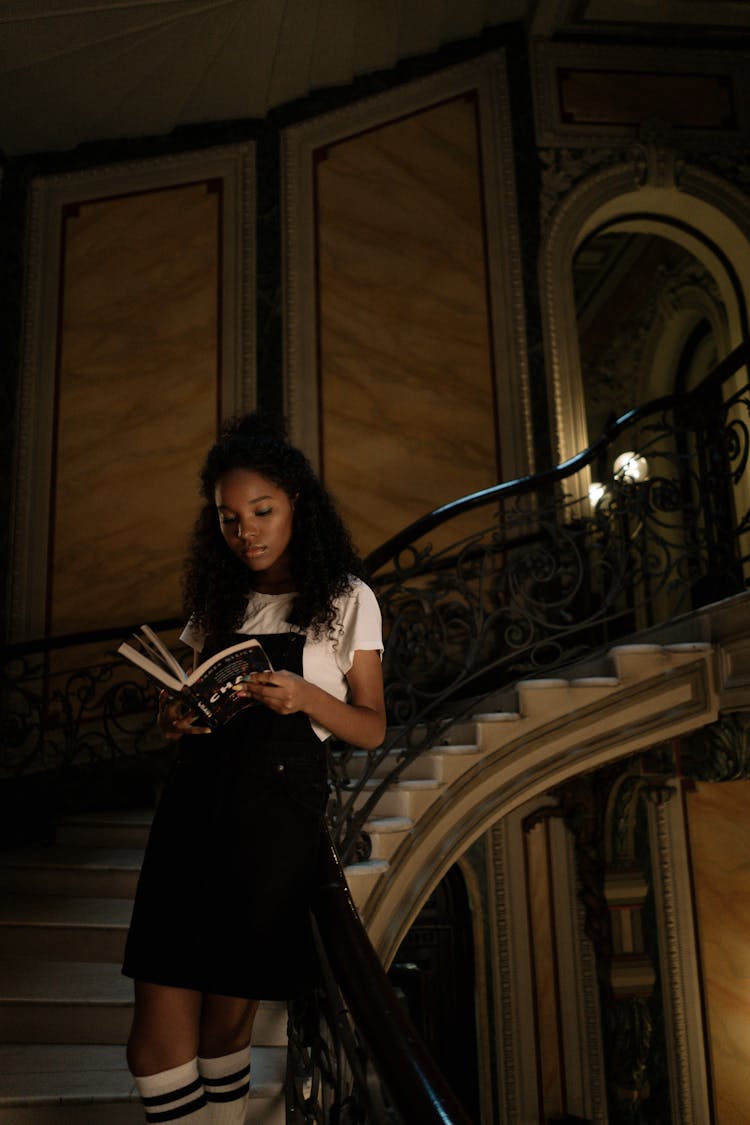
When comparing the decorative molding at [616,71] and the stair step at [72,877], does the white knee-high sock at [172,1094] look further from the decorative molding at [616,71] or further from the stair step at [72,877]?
the decorative molding at [616,71]

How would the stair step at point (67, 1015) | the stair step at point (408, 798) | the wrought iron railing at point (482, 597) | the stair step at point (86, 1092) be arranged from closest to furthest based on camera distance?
the stair step at point (86, 1092) < the stair step at point (67, 1015) < the stair step at point (408, 798) < the wrought iron railing at point (482, 597)

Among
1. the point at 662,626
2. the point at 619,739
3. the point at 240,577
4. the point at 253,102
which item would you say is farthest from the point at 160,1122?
the point at 253,102

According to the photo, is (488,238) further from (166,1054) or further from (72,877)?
(166,1054)

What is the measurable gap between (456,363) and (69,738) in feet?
11.4

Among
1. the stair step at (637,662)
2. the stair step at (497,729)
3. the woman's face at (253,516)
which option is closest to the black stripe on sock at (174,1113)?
the woman's face at (253,516)

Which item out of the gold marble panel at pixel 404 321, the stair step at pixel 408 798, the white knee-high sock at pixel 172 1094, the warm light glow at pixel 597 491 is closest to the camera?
the white knee-high sock at pixel 172 1094

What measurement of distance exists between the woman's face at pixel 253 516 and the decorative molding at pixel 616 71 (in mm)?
5793

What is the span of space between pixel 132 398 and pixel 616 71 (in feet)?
14.1

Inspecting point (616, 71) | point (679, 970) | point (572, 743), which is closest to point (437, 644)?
point (572, 743)

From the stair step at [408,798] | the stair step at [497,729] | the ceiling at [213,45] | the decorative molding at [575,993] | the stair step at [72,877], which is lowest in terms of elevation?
the decorative molding at [575,993]

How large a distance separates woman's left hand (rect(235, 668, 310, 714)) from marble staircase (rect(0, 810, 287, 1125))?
128 cm

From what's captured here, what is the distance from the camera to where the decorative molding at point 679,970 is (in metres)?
6.32

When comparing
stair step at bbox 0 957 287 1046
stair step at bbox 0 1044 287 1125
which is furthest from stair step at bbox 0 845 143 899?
stair step at bbox 0 1044 287 1125

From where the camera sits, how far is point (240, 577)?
1.82m
